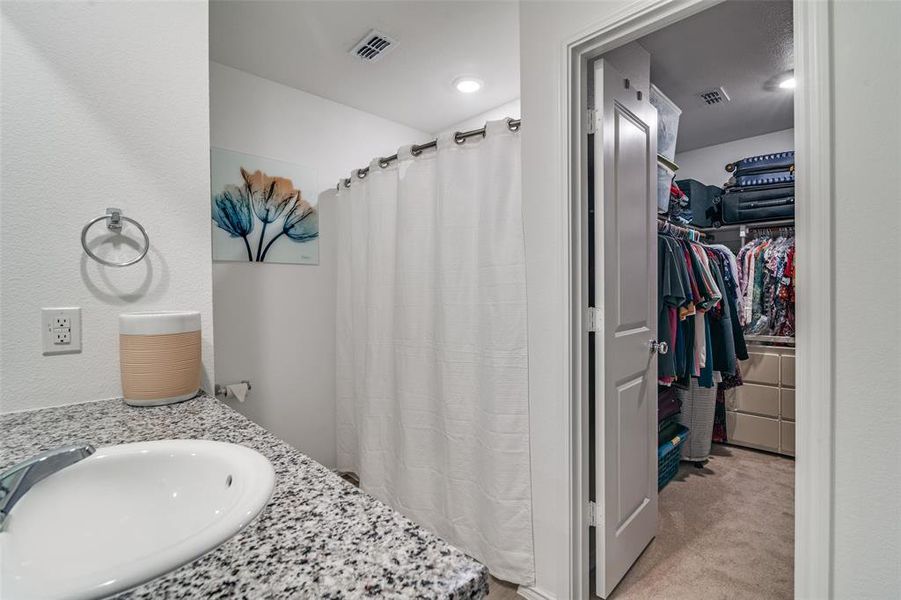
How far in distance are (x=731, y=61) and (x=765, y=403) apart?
7.56ft

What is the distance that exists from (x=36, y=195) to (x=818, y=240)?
1928 millimetres

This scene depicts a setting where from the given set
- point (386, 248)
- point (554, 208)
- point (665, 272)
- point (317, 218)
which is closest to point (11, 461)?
point (554, 208)

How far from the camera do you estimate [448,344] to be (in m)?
1.91

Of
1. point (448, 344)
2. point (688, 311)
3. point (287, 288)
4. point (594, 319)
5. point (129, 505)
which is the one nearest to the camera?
point (129, 505)

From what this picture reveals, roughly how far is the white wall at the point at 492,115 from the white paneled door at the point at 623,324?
935 millimetres

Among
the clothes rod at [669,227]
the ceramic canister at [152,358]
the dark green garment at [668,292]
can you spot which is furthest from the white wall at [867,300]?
the ceramic canister at [152,358]

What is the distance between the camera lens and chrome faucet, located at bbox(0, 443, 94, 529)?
538 millimetres

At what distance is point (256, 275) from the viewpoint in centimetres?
236

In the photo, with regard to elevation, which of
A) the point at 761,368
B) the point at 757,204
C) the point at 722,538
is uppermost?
the point at 757,204

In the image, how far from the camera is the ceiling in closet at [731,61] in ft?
5.90

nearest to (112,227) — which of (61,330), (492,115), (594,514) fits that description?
(61,330)

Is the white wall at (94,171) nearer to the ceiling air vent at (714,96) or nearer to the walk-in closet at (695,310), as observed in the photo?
the walk-in closet at (695,310)

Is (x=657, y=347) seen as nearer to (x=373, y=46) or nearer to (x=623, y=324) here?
(x=623, y=324)

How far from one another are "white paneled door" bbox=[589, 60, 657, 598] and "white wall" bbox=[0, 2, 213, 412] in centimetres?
136
